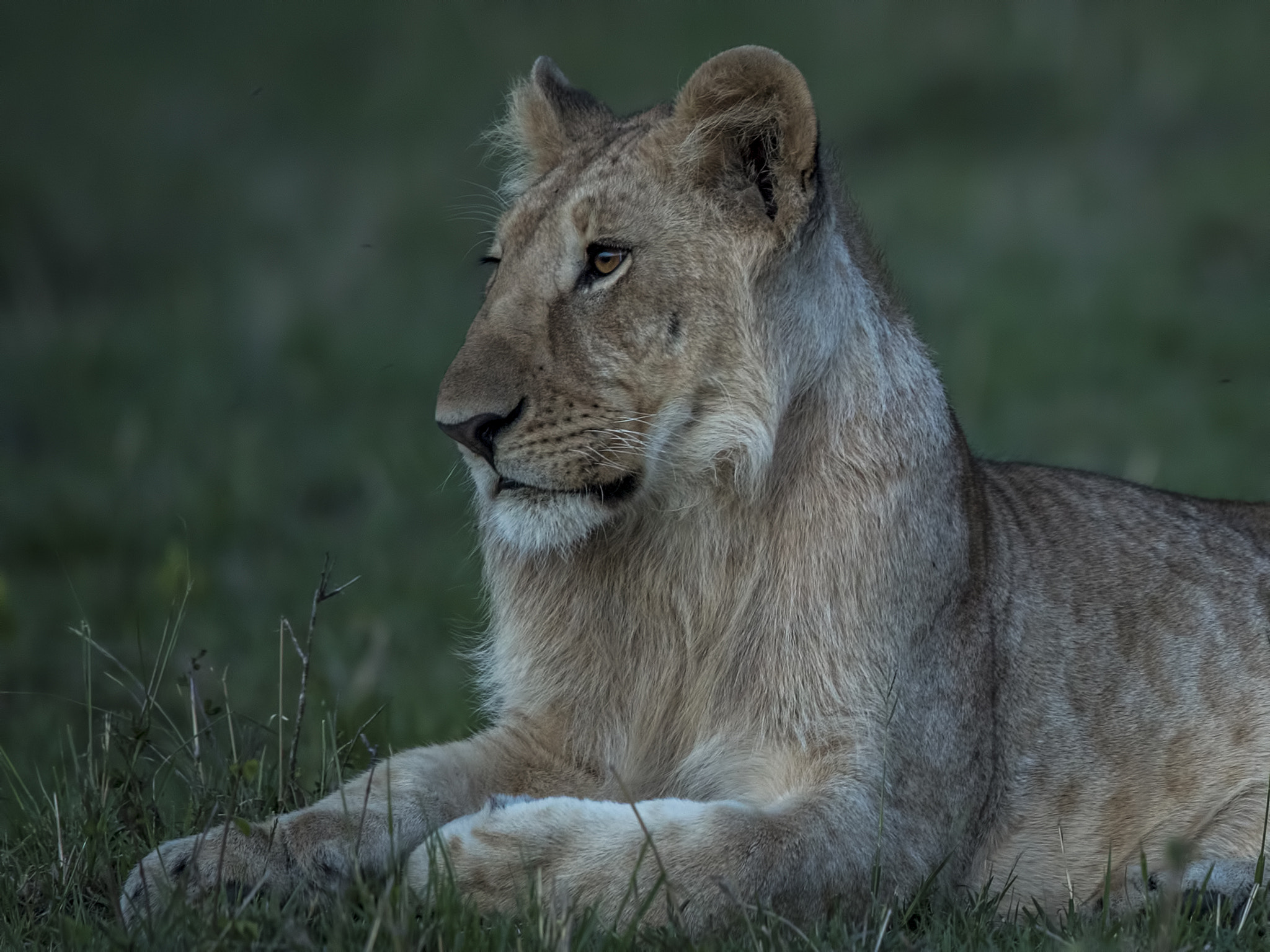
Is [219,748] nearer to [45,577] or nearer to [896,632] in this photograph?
[896,632]

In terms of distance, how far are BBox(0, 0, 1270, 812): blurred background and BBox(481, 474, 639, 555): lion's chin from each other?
0.93 meters

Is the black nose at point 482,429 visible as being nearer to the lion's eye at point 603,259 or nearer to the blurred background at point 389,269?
the lion's eye at point 603,259

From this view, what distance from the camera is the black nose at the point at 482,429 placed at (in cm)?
341

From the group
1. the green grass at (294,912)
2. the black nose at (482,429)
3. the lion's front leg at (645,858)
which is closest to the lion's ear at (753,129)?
the black nose at (482,429)

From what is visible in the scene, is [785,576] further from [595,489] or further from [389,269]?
[389,269]

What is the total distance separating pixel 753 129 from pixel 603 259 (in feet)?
1.40

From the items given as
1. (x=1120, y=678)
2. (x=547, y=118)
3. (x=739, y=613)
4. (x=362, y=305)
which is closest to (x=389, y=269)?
(x=362, y=305)

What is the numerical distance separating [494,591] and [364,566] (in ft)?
15.1

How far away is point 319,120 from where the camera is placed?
18078 millimetres

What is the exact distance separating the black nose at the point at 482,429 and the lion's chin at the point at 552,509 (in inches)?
3.3

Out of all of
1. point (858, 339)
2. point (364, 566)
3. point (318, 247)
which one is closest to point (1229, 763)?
point (858, 339)

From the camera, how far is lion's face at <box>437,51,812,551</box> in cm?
346

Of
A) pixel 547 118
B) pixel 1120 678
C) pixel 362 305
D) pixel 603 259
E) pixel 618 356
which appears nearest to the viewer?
pixel 618 356

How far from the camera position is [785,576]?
144 inches
